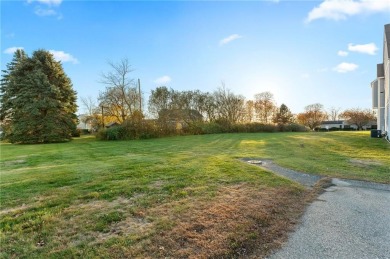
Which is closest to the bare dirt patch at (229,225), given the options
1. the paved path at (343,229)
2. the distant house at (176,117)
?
the paved path at (343,229)

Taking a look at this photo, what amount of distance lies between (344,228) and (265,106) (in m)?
40.4

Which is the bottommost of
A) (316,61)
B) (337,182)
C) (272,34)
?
(337,182)

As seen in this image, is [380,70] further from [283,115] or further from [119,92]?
[119,92]

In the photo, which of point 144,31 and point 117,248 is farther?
point 144,31

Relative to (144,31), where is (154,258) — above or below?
below

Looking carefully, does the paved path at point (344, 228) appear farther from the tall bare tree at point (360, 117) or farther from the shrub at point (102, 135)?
the tall bare tree at point (360, 117)

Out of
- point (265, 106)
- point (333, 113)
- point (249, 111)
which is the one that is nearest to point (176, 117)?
point (249, 111)

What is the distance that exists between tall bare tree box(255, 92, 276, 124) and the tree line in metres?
0.18

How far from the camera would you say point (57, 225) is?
341cm

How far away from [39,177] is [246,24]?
33.6 ft

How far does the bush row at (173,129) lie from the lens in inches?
917

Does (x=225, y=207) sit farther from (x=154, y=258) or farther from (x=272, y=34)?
(x=272, y=34)

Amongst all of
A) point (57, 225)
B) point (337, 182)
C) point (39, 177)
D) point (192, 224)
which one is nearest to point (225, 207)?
point (192, 224)

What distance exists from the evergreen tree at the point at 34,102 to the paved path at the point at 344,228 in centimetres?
2455
